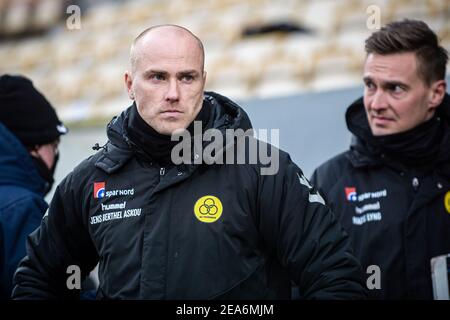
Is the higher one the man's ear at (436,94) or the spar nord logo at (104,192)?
the man's ear at (436,94)

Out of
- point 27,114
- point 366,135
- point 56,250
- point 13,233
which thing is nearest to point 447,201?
point 366,135

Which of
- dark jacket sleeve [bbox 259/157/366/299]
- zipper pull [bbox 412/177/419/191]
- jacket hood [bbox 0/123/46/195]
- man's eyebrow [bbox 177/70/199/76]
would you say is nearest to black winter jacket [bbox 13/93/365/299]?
dark jacket sleeve [bbox 259/157/366/299]

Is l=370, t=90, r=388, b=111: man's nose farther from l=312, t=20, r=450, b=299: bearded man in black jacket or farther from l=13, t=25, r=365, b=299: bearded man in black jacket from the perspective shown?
l=13, t=25, r=365, b=299: bearded man in black jacket

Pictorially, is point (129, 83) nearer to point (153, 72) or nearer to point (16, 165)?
point (153, 72)

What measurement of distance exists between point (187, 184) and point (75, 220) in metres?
0.42

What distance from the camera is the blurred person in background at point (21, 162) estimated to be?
304 centimetres

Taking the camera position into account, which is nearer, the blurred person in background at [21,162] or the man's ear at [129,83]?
the man's ear at [129,83]

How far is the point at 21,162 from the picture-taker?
3.33m

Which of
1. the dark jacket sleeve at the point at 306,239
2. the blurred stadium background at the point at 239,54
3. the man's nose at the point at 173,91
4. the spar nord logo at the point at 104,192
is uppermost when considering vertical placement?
the blurred stadium background at the point at 239,54

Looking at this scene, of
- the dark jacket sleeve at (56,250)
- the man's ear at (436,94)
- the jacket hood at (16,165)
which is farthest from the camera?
the man's ear at (436,94)

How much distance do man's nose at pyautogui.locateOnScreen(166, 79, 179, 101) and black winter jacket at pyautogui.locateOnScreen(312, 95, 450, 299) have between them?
3.84ft

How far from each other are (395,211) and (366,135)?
37 cm

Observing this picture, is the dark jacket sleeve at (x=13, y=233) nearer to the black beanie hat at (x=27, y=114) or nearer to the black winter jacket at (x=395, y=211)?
the black beanie hat at (x=27, y=114)

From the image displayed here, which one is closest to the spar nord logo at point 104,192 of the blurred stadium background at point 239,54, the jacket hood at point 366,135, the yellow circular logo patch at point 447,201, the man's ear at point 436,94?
the jacket hood at point 366,135
